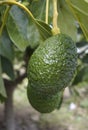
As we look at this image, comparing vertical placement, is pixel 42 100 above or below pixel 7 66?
above

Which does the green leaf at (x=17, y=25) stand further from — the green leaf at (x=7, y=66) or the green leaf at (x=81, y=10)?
the green leaf at (x=7, y=66)

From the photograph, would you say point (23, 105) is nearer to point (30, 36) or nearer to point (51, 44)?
point (30, 36)

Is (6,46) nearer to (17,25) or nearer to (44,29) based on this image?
(17,25)

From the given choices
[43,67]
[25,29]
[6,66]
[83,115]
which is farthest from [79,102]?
[43,67]

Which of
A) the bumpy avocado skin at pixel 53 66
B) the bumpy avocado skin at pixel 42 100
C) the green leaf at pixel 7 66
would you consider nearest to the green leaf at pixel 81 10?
the bumpy avocado skin at pixel 53 66

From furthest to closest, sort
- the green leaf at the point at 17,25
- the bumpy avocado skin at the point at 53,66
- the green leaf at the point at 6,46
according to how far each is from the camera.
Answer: the green leaf at the point at 6,46 < the green leaf at the point at 17,25 < the bumpy avocado skin at the point at 53,66

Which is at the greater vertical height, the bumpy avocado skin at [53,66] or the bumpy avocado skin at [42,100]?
the bumpy avocado skin at [53,66]

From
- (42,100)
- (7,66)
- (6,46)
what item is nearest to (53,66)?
(42,100)
